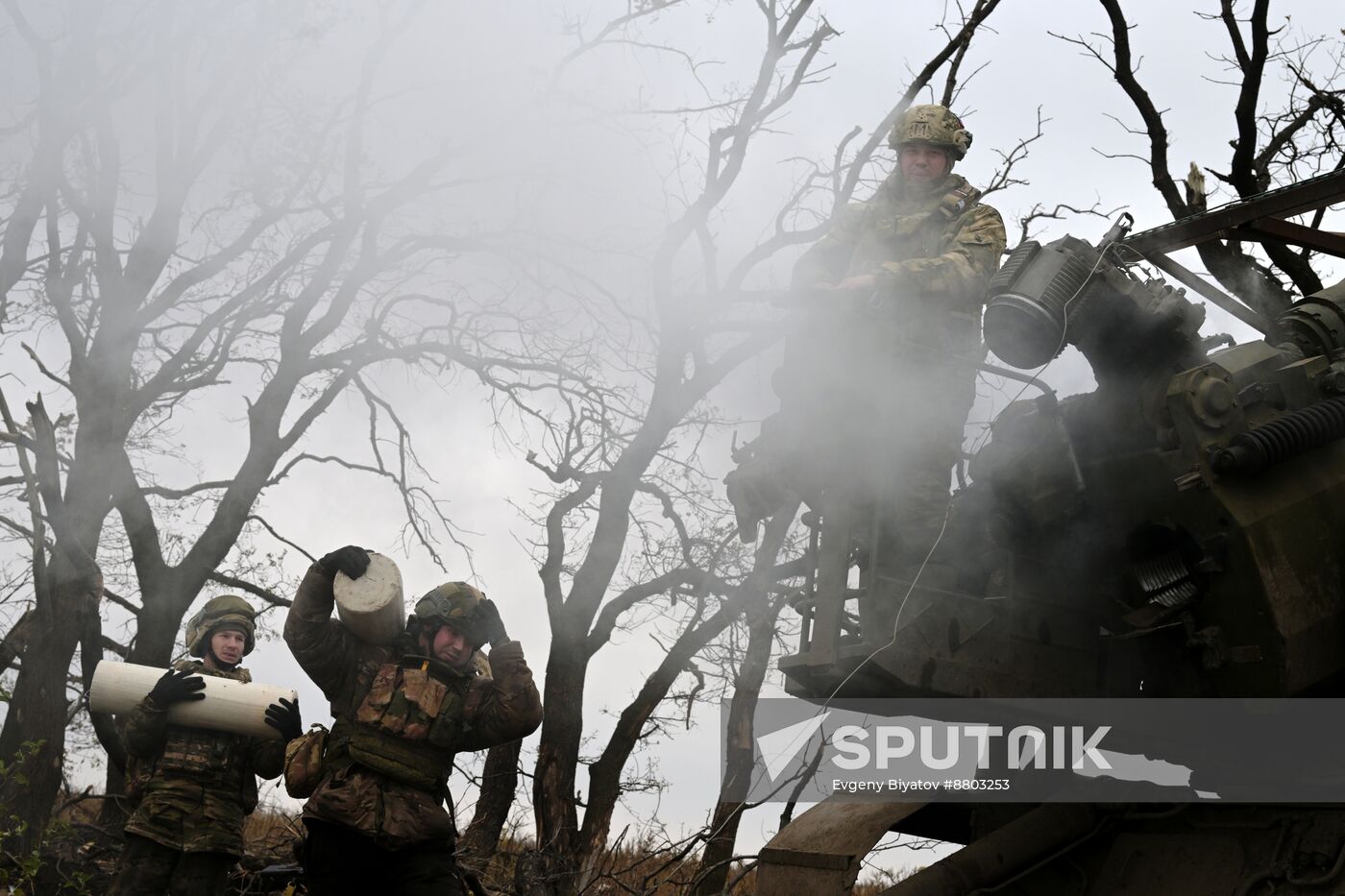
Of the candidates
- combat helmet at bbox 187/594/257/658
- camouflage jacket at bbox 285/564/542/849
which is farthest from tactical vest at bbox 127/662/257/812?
camouflage jacket at bbox 285/564/542/849

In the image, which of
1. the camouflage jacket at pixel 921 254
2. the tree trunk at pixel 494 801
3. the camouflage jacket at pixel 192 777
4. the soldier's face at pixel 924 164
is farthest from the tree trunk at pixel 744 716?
the soldier's face at pixel 924 164

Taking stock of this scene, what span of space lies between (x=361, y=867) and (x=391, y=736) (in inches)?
17.9

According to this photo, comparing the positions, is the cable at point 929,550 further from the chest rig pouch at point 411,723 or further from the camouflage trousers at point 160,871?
the camouflage trousers at point 160,871

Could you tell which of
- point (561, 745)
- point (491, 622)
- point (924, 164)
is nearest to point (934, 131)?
point (924, 164)

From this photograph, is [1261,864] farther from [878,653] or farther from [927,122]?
[927,122]

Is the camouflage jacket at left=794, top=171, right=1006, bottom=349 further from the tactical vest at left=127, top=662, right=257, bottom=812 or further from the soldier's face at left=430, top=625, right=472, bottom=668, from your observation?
the tactical vest at left=127, top=662, right=257, bottom=812

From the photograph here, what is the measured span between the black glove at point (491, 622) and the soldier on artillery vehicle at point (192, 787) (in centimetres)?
136

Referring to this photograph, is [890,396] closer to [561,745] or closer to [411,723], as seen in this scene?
[411,723]

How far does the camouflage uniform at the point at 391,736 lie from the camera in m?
4.86

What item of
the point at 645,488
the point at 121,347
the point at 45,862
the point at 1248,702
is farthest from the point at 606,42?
the point at 1248,702

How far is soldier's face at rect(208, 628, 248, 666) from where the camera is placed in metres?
6.18

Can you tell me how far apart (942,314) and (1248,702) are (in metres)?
1.64

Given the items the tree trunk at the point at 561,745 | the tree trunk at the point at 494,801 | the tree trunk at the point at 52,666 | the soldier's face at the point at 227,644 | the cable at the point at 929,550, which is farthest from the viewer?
A: the tree trunk at the point at 52,666

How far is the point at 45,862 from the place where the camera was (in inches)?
325
